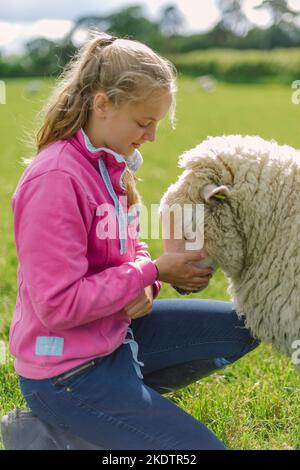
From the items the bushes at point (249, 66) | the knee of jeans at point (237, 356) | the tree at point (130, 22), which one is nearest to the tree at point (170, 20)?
the tree at point (130, 22)

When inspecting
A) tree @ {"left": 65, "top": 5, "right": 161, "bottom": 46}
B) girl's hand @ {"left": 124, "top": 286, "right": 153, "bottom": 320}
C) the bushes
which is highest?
tree @ {"left": 65, "top": 5, "right": 161, "bottom": 46}

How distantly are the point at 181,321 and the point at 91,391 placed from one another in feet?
2.48

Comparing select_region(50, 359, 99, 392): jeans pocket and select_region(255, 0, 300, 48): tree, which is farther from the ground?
select_region(255, 0, 300, 48): tree

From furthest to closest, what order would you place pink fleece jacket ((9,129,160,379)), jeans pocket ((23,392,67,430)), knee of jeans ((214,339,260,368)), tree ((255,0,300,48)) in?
tree ((255,0,300,48)) < knee of jeans ((214,339,260,368)) < jeans pocket ((23,392,67,430)) < pink fleece jacket ((9,129,160,379))

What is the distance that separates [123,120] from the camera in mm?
2480

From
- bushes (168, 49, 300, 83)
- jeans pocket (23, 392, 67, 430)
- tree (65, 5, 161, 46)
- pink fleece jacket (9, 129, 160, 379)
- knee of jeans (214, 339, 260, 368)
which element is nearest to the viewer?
pink fleece jacket (9, 129, 160, 379)

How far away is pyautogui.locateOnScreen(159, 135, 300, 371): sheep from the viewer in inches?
104

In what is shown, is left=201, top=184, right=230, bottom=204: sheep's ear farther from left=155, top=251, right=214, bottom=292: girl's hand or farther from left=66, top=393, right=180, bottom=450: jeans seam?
left=66, top=393, right=180, bottom=450: jeans seam

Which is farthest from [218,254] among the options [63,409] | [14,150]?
[14,150]

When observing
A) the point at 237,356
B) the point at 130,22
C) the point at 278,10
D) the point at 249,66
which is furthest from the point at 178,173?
the point at 130,22

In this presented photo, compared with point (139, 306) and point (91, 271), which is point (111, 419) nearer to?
point (139, 306)

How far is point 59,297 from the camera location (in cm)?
227

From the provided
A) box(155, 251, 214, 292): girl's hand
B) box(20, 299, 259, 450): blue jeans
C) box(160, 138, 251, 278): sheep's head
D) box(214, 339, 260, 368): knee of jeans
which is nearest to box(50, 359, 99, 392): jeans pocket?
box(20, 299, 259, 450): blue jeans

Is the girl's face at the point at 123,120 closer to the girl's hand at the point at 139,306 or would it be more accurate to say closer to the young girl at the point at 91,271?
the young girl at the point at 91,271
